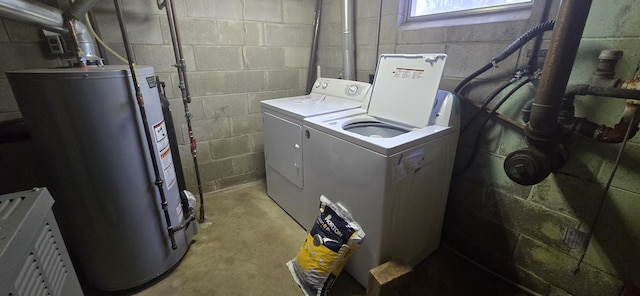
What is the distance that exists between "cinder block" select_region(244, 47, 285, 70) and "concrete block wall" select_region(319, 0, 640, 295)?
100 cm

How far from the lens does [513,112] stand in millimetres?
1368

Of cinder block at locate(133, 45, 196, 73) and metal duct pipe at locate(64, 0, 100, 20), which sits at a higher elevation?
metal duct pipe at locate(64, 0, 100, 20)

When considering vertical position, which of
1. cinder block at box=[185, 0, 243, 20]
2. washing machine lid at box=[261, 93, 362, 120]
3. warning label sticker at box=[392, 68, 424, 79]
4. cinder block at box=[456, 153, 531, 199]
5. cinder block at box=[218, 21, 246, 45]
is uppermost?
cinder block at box=[185, 0, 243, 20]

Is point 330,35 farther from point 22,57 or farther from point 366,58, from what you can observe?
point 22,57

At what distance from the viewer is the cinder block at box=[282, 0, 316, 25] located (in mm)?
2338

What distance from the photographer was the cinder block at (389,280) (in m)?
0.97

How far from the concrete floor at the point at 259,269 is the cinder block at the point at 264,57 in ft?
4.22

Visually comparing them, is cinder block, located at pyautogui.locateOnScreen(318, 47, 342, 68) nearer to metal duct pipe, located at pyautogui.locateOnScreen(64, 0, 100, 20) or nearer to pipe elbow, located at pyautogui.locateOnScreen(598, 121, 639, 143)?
metal duct pipe, located at pyautogui.locateOnScreen(64, 0, 100, 20)

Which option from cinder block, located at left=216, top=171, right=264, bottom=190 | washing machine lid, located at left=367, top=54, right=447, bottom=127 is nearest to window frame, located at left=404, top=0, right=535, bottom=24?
washing machine lid, located at left=367, top=54, right=447, bottom=127

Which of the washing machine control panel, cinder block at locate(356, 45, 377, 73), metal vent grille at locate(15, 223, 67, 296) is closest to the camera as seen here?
metal vent grille at locate(15, 223, 67, 296)

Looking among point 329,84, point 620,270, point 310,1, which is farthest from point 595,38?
point 310,1

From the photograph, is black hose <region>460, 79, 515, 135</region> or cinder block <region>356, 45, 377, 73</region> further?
cinder block <region>356, 45, 377, 73</region>

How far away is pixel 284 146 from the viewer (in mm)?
1889

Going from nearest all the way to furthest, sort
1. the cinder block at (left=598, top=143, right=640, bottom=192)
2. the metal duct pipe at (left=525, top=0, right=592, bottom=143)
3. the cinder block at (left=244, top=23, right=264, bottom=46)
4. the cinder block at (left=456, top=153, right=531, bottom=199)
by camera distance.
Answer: the metal duct pipe at (left=525, top=0, right=592, bottom=143)
the cinder block at (left=598, top=143, right=640, bottom=192)
the cinder block at (left=456, top=153, right=531, bottom=199)
the cinder block at (left=244, top=23, right=264, bottom=46)
